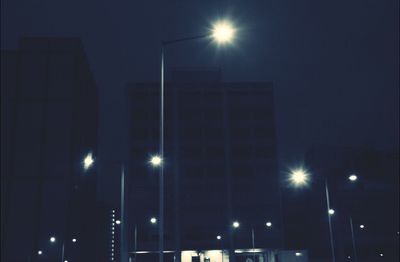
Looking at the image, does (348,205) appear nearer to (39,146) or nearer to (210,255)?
(210,255)

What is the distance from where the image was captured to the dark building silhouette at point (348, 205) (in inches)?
3337

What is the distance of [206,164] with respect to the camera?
91.2 meters

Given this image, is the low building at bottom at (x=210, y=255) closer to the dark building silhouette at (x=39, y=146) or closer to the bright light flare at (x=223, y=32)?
the dark building silhouette at (x=39, y=146)

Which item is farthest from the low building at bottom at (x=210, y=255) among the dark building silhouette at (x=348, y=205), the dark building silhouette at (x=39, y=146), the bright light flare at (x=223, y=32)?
the bright light flare at (x=223, y=32)

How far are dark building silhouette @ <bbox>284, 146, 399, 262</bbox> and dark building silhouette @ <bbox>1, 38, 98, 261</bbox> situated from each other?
145ft

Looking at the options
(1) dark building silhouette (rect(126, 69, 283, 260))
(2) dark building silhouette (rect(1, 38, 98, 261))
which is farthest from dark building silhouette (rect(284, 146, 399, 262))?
(2) dark building silhouette (rect(1, 38, 98, 261))

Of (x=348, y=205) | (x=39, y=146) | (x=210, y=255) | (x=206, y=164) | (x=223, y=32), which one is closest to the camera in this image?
(x=223, y=32)

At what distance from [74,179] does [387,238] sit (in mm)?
56695

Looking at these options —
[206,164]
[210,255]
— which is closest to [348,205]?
[210,255]

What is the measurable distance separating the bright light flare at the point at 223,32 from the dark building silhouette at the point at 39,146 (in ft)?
192

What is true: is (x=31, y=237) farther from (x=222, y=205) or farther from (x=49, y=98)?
(x=222, y=205)

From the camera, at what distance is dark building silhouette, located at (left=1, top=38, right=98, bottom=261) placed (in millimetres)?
69062

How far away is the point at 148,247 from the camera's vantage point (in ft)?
273

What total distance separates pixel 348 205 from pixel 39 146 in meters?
56.7
